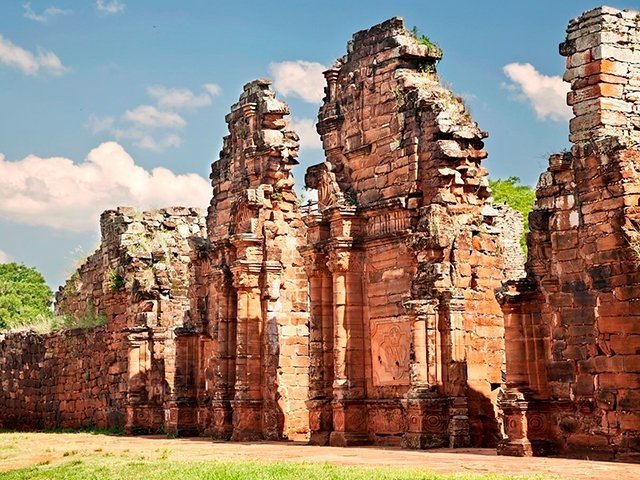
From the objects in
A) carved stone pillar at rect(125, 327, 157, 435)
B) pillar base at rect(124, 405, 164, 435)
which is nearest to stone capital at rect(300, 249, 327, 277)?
carved stone pillar at rect(125, 327, 157, 435)

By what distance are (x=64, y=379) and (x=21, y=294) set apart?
2932 centimetres

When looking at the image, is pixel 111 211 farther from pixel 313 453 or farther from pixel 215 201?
pixel 313 453

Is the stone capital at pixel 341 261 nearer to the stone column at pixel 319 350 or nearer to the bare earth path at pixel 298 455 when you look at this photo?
the stone column at pixel 319 350

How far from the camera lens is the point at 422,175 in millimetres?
19672

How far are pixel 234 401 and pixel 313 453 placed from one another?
5951 mm

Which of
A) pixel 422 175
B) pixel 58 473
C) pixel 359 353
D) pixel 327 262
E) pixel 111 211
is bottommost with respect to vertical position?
pixel 58 473

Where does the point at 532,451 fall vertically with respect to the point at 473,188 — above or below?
below

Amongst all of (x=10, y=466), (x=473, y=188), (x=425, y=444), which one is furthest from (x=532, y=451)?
(x=10, y=466)

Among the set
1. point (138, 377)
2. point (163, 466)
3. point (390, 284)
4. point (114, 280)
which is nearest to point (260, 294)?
point (390, 284)

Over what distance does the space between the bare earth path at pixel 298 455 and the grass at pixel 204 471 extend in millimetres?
841

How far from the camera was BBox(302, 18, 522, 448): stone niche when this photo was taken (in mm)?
18344

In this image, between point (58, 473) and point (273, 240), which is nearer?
point (58, 473)

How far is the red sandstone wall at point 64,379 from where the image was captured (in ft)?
99.0

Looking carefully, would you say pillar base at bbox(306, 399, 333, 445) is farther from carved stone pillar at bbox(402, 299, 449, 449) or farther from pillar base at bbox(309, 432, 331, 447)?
carved stone pillar at bbox(402, 299, 449, 449)
